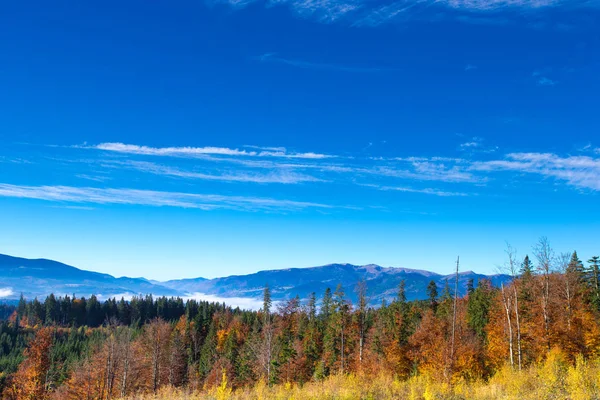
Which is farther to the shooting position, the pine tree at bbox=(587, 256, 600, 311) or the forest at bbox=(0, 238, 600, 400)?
the pine tree at bbox=(587, 256, 600, 311)

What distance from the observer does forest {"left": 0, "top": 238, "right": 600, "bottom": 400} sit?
1795cm

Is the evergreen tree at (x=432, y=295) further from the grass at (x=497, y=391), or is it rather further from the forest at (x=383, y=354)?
the grass at (x=497, y=391)

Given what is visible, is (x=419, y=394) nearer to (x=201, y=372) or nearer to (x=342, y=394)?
(x=342, y=394)

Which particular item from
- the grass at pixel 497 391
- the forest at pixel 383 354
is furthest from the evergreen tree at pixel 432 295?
the grass at pixel 497 391

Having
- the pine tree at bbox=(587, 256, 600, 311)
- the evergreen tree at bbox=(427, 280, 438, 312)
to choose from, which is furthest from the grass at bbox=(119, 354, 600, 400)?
the evergreen tree at bbox=(427, 280, 438, 312)

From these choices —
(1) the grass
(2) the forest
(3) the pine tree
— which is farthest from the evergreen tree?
(1) the grass

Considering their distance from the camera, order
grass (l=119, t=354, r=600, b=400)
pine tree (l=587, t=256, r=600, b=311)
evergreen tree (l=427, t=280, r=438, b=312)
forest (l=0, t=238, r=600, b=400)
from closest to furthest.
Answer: grass (l=119, t=354, r=600, b=400) < forest (l=0, t=238, r=600, b=400) < pine tree (l=587, t=256, r=600, b=311) < evergreen tree (l=427, t=280, r=438, b=312)

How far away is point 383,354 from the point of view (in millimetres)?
65188

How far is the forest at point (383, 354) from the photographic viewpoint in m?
18.0

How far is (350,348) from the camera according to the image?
75250 mm

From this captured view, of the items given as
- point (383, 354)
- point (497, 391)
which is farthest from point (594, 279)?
point (497, 391)

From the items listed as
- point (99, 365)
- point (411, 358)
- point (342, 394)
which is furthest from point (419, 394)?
point (99, 365)

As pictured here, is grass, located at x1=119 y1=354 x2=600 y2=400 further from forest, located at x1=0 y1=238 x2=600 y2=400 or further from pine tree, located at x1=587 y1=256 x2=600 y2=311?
pine tree, located at x1=587 y1=256 x2=600 y2=311

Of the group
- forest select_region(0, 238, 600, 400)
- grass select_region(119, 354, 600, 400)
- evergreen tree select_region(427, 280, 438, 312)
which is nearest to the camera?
grass select_region(119, 354, 600, 400)
